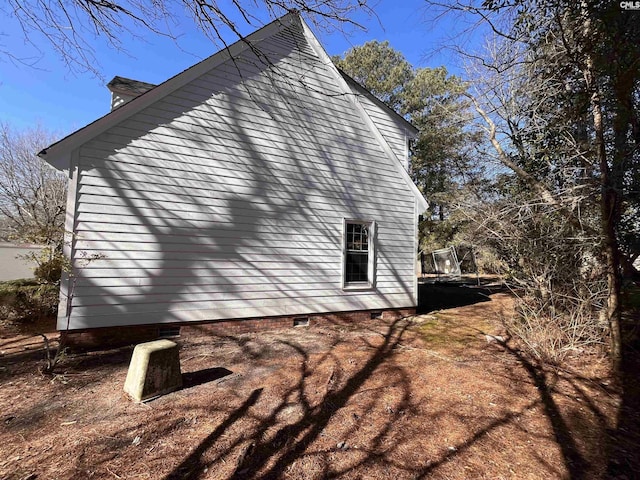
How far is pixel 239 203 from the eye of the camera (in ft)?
21.6

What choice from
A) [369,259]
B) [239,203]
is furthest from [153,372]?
[369,259]

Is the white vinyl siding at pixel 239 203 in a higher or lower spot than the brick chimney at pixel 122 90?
lower

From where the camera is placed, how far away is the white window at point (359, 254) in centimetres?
792

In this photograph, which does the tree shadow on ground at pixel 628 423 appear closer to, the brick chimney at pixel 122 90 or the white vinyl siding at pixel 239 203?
the white vinyl siding at pixel 239 203

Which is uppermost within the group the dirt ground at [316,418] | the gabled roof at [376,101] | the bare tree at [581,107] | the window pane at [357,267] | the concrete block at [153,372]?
the gabled roof at [376,101]

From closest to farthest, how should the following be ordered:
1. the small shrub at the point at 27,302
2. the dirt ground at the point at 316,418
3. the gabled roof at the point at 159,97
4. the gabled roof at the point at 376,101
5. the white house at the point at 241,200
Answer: the dirt ground at the point at 316,418
the gabled roof at the point at 159,97
the white house at the point at 241,200
the small shrub at the point at 27,302
the gabled roof at the point at 376,101

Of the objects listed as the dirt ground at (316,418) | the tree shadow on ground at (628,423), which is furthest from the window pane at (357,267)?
the tree shadow on ground at (628,423)

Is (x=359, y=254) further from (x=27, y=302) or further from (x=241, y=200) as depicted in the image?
(x=27, y=302)

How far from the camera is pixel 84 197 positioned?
5.39 m

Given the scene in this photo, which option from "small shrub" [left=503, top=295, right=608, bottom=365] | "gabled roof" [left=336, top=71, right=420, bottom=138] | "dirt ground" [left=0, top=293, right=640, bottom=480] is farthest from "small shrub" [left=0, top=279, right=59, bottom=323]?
"small shrub" [left=503, top=295, right=608, bottom=365]

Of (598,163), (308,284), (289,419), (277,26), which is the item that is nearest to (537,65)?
(598,163)

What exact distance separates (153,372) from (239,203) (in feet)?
12.3

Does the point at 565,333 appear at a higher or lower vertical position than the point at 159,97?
lower

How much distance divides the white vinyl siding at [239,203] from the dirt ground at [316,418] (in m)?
1.28
